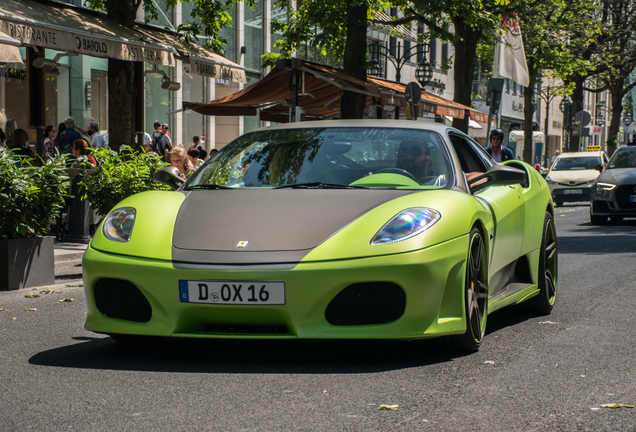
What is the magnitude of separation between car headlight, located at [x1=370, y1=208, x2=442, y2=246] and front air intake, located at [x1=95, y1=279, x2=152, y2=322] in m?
1.20

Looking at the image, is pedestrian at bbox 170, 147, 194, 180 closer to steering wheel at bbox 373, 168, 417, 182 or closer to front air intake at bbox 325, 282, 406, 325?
steering wheel at bbox 373, 168, 417, 182

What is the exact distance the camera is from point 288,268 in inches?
168

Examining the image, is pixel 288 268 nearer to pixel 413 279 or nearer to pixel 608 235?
pixel 413 279

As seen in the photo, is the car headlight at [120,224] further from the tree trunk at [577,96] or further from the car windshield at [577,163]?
the tree trunk at [577,96]

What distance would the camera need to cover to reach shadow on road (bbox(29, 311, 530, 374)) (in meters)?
4.48

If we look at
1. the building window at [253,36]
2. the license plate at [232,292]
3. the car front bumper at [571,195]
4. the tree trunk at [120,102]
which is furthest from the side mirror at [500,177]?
the building window at [253,36]

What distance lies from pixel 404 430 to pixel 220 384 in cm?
107

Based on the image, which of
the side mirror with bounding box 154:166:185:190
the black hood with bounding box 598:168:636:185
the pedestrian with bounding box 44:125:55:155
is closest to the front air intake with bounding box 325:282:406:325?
the side mirror with bounding box 154:166:185:190

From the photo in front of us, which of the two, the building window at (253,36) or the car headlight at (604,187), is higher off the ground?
the building window at (253,36)

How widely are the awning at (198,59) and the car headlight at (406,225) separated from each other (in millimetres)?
9955

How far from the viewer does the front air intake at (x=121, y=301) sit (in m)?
4.52

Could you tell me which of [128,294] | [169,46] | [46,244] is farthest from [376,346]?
[169,46]

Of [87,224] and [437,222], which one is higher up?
[437,222]


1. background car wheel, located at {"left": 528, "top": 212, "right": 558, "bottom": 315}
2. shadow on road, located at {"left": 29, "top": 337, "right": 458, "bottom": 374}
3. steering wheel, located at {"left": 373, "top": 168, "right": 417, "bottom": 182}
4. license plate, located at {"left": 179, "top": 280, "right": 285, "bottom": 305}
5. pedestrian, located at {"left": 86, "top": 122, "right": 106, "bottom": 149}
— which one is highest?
pedestrian, located at {"left": 86, "top": 122, "right": 106, "bottom": 149}
